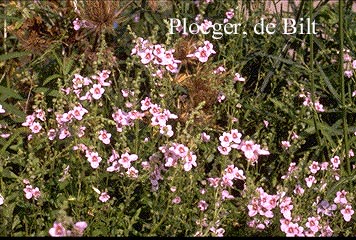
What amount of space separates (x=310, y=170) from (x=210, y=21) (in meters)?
0.98

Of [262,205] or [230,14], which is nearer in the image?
[262,205]

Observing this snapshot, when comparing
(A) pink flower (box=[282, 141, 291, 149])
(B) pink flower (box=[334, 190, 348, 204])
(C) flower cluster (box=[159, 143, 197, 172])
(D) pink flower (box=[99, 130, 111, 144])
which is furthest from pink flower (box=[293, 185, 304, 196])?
(D) pink flower (box=[99, 130, 111, 144])

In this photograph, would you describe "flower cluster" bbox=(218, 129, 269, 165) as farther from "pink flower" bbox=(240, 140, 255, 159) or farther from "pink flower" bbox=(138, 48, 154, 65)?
"pink flower" bbox=(138, 48, 154, 65)

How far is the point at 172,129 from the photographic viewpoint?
2799 millimetres

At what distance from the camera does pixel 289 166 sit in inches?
106

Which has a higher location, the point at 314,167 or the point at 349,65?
the point at 349,65

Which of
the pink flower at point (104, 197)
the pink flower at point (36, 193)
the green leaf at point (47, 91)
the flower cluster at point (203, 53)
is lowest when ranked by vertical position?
the pink flower at point (104, 197)

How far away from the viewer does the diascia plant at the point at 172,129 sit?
2320mm

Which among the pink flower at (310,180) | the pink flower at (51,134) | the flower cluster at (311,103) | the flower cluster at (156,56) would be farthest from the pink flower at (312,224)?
the pink flower at (51,134)

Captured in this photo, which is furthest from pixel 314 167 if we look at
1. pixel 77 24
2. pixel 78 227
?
pixel 77 24

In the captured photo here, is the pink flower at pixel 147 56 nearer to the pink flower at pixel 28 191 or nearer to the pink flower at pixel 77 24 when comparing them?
the pink flower at pixel 77 24

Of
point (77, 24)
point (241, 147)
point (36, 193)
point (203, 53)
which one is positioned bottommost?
point (36, 193)

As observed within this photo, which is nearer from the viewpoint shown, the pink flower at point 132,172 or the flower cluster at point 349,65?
the pink flower at point 132,172

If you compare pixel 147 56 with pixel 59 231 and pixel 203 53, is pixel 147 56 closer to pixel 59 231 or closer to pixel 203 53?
pixel 203 53
